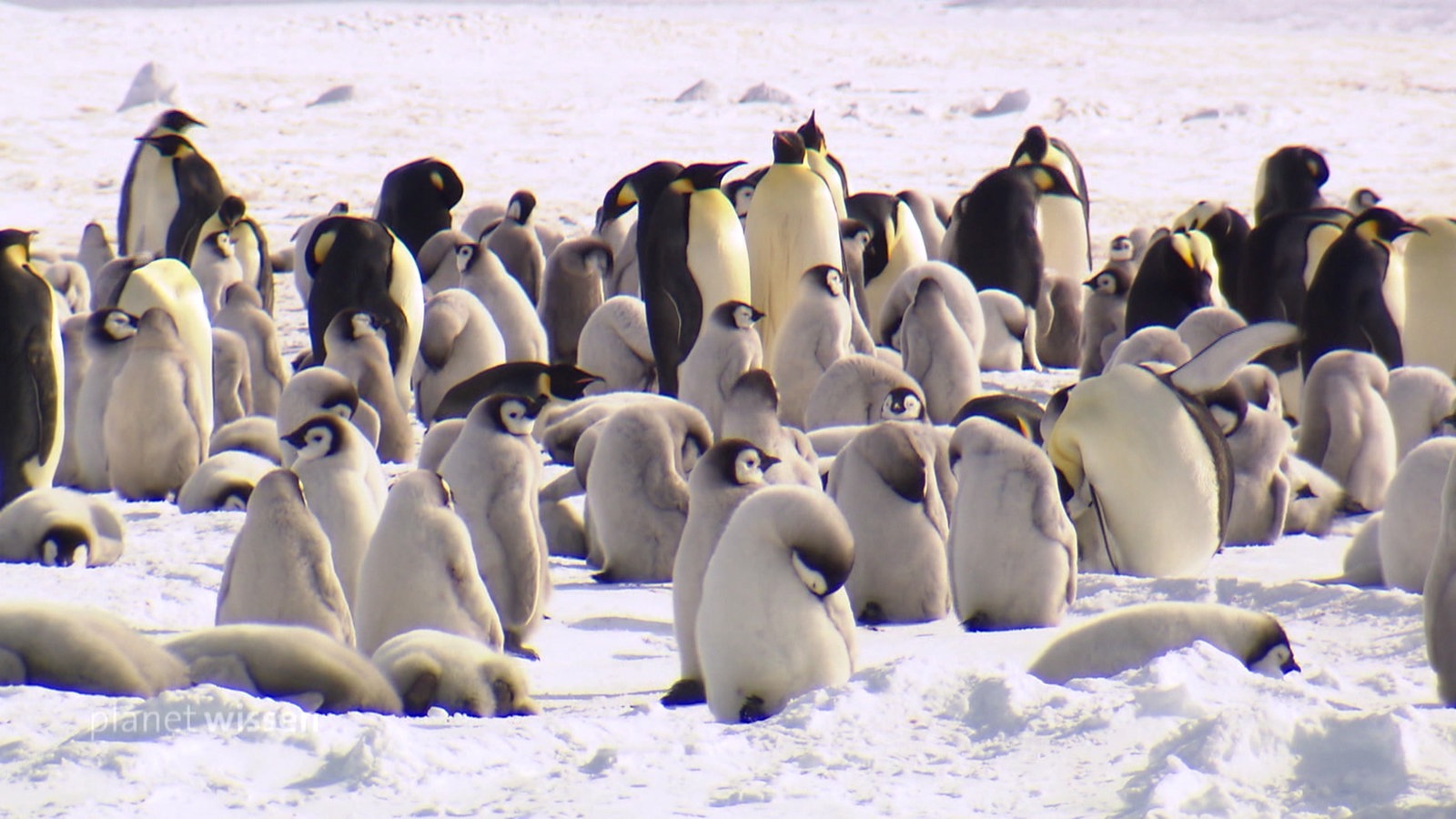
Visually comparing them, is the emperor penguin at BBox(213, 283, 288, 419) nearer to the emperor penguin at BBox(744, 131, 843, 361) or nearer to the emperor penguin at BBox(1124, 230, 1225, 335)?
the emperor penguin at BBox(744, 131, 843, 361)

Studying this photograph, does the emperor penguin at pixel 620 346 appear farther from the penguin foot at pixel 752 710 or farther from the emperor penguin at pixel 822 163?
the penguin foot at pixel 752 710

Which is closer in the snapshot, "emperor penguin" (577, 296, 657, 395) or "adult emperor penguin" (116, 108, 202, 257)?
"emperor penguin" (577, 296, 657, 395)

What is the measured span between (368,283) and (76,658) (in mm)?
5586

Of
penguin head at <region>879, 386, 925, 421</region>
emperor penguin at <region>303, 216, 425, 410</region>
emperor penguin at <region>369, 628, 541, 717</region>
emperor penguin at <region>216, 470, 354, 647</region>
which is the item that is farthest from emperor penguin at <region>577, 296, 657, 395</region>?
emperor penguin at <region>369, 628, 541, 717</region>

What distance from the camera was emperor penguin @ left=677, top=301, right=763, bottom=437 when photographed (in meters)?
6.93

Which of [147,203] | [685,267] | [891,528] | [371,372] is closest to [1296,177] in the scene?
[685,267]

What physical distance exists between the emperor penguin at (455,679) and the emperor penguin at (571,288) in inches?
239

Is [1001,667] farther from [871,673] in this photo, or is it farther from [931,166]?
[931,166]

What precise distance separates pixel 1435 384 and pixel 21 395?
5441mm

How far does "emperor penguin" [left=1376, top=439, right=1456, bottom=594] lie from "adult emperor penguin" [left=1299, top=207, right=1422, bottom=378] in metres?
3.91

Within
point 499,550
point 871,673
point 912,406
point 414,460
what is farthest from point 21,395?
point 871,673

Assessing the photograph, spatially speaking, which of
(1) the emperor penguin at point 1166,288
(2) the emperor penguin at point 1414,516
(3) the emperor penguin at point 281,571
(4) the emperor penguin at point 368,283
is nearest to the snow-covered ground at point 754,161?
(2) the emperor penguin at point 1414,516

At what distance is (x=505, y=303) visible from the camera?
902 cm

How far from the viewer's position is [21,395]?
664cm
